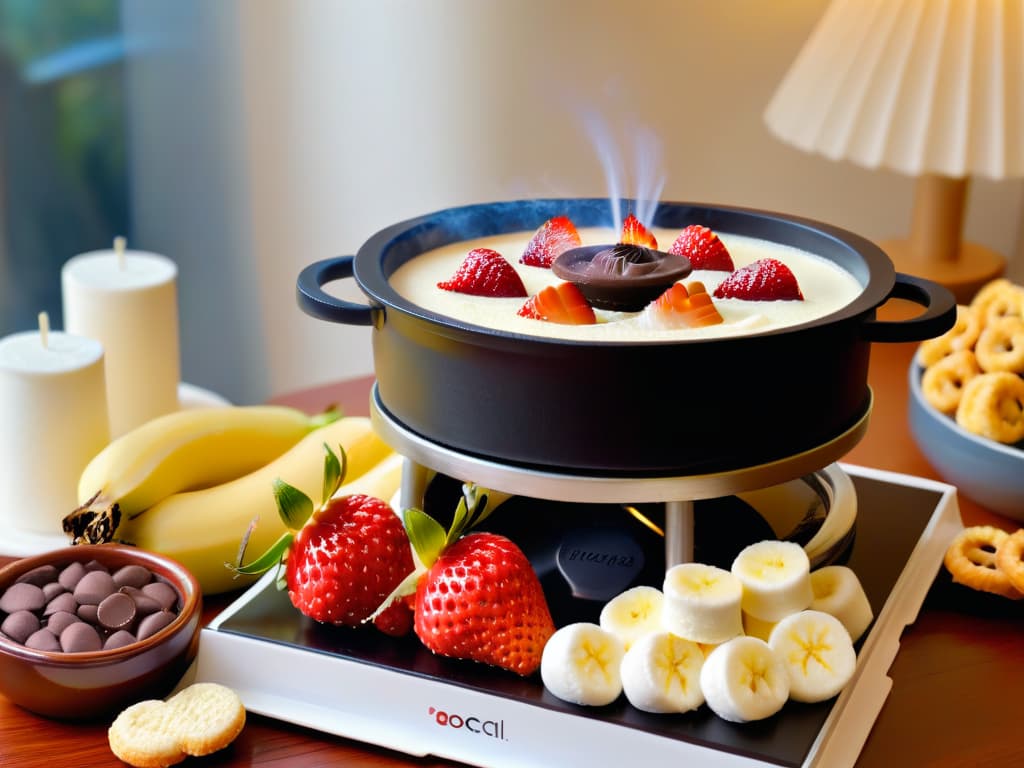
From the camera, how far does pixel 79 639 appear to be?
105 centimetres

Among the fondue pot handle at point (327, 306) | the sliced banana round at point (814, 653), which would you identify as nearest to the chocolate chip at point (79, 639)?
the fondue pot handle at point (327, 306)

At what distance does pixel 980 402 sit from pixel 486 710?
0.68 meters

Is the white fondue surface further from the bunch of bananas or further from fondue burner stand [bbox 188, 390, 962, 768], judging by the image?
→ the bunch of bananas

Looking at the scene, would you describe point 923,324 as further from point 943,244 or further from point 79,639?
point 943,244

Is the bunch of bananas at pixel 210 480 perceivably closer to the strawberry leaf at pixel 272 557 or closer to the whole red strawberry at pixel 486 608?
the strawberry leaf at pixel 272 557

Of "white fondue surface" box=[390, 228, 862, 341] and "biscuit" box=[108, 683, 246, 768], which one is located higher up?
"white fondue surface" box=[390, 228, 862, 341]

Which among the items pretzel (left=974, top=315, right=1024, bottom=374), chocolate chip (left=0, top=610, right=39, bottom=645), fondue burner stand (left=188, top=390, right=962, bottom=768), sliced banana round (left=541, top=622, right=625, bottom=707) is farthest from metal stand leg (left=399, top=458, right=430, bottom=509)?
pretzel (left=974, top=315, right=1024, bottom=374)

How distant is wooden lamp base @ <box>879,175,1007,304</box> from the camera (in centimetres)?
194

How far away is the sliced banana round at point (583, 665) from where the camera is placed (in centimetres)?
97

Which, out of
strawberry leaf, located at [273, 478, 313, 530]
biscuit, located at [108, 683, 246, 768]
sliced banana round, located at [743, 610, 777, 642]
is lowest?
biscuit, located at [108, 683, 246, 768]

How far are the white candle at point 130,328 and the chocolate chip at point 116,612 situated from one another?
0.56 meters

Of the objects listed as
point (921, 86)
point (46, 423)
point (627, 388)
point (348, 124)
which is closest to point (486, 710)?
point (627, 388)

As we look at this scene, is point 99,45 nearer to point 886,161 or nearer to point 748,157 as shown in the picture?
point 748,157

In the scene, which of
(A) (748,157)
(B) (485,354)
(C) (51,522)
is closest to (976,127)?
(A) (748,157)
